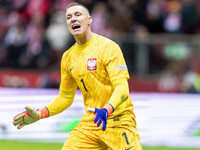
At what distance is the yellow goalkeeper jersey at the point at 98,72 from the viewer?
6.49 meters

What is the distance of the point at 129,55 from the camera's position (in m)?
15.1

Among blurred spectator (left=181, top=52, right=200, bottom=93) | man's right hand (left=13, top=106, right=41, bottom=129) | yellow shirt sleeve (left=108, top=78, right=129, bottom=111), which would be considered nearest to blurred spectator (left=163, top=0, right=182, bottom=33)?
blurred spectator (left=181, top=52, right=200, bottom=93)

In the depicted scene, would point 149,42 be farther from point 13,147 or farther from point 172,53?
point 13,147

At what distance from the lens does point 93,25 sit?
52.3 ft

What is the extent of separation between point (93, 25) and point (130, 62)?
1.87 metres

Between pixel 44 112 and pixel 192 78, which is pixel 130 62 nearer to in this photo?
pixel 192 78

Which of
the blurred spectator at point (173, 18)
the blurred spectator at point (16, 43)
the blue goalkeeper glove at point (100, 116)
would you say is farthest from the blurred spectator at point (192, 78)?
the blue goalkeeper glove at point (100, 116)

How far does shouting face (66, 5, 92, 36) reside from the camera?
6.65 meters

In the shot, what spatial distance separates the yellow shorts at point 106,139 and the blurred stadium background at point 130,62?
688cm

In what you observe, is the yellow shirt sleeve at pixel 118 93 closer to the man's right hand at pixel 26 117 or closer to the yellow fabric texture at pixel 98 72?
the yellow fabric texture at pixel 98 72

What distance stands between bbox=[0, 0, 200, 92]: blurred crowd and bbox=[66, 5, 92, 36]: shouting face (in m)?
8.41

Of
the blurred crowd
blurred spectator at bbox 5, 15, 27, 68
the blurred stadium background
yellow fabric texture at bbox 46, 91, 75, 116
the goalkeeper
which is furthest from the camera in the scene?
blurred spectator at bbox 5, 15, 27, 68

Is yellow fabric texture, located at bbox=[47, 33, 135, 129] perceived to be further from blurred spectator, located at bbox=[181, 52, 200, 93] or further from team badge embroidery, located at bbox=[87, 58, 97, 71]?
blurred spectator, located at bbox=[181, 52, 200, 93]

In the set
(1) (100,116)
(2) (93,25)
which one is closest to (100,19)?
(2) (93,25)
